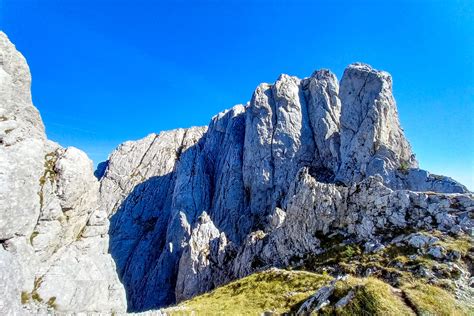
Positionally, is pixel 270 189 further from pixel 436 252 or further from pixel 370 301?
pixel 370 301

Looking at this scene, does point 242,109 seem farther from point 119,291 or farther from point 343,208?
point 119,291

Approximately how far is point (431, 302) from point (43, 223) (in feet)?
103

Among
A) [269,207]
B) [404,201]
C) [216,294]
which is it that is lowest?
[216,294]

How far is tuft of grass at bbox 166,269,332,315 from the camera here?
28156 mm

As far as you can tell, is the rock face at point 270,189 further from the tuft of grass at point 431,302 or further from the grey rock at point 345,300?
the grey rock at point 345,300

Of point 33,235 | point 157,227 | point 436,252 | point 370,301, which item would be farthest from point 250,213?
point 370,301

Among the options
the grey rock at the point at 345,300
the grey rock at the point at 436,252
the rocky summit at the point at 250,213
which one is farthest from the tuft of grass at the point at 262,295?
the grey rock at the point at 436,252

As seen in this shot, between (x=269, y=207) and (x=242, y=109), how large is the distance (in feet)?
206

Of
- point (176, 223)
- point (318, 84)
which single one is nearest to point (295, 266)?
point (176, 223)

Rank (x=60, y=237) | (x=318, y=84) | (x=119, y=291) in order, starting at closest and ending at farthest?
(x=60, y=237) < (x=119, y=291) < (x=318, y=84)

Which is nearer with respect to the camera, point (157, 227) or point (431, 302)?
point (431, 302)

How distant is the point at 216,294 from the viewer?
4056 centimetres

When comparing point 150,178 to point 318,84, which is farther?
point 150,178

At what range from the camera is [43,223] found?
92.5 feet
